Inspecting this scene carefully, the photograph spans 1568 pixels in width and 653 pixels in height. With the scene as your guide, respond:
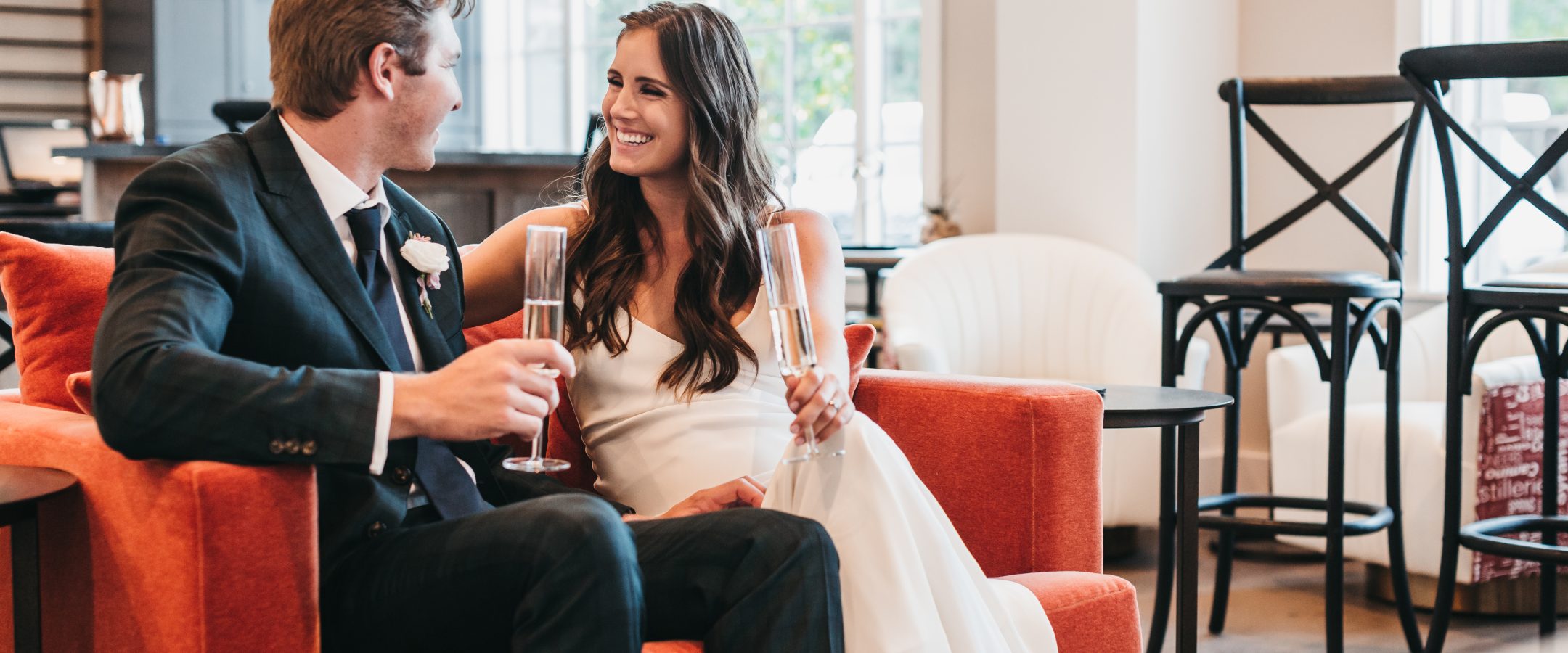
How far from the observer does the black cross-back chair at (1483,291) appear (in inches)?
101

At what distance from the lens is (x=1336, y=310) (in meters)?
2.82

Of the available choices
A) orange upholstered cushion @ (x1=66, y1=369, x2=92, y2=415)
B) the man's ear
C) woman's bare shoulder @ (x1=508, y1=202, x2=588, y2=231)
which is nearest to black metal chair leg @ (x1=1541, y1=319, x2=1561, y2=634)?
woman's bare shoulder @ (x1=508, y1=202, x2=588, y2=231)

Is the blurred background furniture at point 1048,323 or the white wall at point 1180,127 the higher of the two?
the white wall at point 1180,127

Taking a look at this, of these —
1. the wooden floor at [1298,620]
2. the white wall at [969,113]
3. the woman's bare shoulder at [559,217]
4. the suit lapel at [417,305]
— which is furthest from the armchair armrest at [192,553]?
the white wall at [969,113]

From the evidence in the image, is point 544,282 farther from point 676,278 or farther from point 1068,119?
point 1068,119

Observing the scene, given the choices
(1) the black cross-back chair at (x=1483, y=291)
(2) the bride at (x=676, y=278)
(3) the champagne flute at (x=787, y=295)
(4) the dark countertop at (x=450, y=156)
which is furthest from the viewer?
(4) the dark countertop at (x=450, y=156)

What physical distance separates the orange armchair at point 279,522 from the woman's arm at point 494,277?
0.86 feet

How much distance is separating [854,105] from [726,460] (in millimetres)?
3969

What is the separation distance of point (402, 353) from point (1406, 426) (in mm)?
2643

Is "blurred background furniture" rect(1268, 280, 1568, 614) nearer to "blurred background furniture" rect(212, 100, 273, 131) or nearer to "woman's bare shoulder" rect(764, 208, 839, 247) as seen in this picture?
"woman's bare shoulder" rect(764, 208, 839, 247)

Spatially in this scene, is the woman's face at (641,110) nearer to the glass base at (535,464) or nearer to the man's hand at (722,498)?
the man's hand at (722,498)

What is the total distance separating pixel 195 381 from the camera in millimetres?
1351

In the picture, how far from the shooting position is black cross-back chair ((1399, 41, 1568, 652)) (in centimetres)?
256

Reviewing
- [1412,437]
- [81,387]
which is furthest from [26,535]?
[1412,437]
